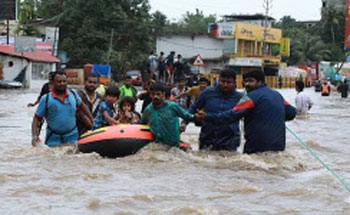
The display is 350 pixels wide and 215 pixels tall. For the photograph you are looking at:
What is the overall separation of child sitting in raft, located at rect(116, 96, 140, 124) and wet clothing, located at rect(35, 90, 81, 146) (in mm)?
1044

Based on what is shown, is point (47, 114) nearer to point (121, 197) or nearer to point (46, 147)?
point (46, 147)

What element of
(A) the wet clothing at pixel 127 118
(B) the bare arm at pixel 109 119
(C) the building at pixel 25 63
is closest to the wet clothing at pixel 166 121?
(B) the bare arm at pixel 109 119

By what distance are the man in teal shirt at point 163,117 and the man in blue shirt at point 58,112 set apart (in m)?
1.04

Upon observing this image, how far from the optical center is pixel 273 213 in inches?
263

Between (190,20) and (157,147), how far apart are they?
126m

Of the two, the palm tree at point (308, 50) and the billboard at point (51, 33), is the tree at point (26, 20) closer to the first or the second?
the billboard at point (51, 33)

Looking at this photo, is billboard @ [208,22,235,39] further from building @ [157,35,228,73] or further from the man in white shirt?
the man in white shirt

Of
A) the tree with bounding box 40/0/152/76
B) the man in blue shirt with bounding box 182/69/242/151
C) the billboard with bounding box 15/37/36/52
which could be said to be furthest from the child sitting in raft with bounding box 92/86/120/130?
the tree with bounding box 40/0/152/76

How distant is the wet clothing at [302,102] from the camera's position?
19.8 meters

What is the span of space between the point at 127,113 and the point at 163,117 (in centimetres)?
160

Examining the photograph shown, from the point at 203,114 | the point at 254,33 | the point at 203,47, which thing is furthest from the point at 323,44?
the point at 203,114

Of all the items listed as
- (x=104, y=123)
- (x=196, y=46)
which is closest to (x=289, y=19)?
(x=196, y=46)

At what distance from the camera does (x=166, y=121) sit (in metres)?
9.50

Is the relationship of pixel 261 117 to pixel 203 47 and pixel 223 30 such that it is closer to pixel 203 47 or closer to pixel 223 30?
pixel 203 47
